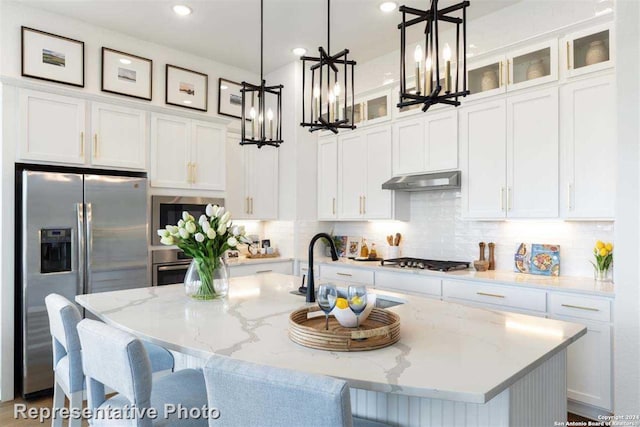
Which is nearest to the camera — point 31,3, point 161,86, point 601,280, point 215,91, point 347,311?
point 347,311

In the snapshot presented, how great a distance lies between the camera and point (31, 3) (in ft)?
11.5

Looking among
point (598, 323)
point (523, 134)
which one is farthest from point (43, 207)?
point (598, 323)

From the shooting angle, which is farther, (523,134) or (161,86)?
(161,86)

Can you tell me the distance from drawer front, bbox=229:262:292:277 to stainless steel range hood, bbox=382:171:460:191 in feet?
4.91

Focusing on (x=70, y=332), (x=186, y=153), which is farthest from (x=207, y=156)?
(x=70, y=332)

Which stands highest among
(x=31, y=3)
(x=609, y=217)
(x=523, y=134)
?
(x=31, y=3)

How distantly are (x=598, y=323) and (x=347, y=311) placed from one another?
209 centimetres

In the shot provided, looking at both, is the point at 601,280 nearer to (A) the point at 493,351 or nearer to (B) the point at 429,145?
(B) the point at 429,145

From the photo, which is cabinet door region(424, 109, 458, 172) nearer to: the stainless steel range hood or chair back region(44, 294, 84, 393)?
the stainless steel range hood

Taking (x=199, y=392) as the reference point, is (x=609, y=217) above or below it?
above

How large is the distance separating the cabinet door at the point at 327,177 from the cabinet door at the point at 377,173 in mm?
448

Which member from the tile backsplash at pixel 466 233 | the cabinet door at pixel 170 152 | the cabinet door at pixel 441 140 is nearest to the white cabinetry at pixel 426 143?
the cabinet door at pixel 441 140

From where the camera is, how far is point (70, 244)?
10.7 ft

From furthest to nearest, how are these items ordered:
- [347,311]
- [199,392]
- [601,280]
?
[601,280]
[199,392]
[347,311]
